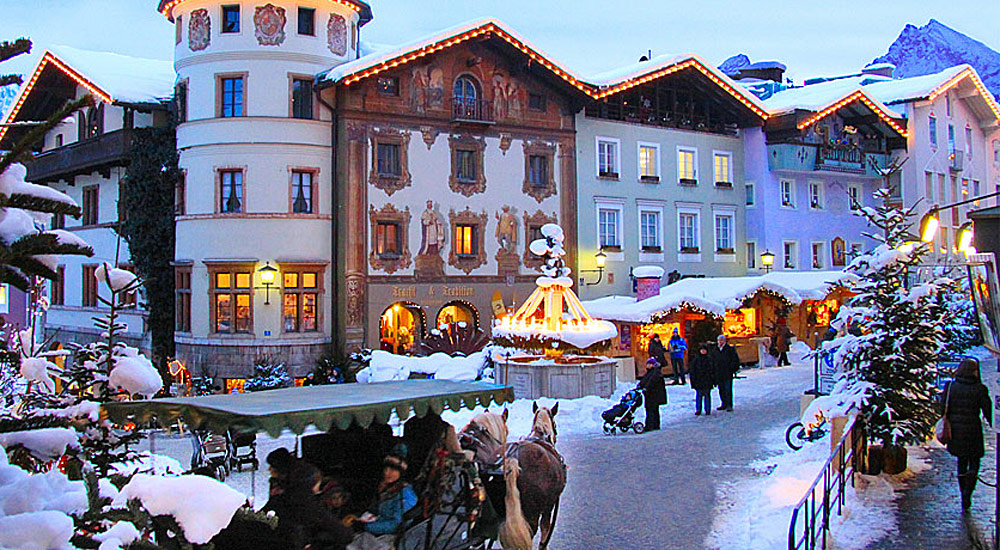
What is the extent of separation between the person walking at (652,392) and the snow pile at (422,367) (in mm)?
A: 7641

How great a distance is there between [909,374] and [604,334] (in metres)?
12.0

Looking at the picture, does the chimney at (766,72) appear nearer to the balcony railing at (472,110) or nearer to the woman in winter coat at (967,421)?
the balcony railing at (472,110)

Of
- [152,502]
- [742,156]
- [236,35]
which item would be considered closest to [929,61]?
[742,156]

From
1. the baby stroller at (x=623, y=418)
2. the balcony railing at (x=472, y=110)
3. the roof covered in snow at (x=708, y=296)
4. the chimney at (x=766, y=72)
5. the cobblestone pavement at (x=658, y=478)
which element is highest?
the chimney at (x=766, y=72)

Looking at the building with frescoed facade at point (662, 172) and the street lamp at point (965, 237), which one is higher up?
the building with frescoed facade at point (662, 172)

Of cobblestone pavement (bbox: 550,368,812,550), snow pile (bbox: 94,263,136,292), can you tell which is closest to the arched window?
cobblestone pavement (bbox: 550,368,812,550)

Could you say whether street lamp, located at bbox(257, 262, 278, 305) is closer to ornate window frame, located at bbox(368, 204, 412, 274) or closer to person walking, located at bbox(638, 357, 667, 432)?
ornate window frame, located at bbox(368, 204, 412, 274)

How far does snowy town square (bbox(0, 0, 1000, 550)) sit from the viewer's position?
810cm

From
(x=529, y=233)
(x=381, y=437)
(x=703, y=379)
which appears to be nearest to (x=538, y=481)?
(x=381, y=437)

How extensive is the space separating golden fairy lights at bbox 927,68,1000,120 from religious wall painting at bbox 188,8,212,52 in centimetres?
3328

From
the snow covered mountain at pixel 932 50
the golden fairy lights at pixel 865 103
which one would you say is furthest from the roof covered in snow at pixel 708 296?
the snow covered mountain at pixel 932 50

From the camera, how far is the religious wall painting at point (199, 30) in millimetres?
30000

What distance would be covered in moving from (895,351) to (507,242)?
824 inches

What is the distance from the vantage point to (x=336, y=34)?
102ft
